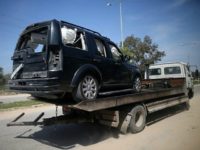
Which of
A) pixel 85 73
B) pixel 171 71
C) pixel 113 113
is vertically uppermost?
pixel 171 71

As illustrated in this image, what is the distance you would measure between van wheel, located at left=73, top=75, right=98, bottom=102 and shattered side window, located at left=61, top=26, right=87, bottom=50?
2.71 feet

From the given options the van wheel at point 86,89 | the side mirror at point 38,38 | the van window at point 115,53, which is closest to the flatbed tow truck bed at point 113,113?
the van wheel at point 86,89

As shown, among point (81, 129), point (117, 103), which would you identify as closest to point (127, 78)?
point (117, 103)

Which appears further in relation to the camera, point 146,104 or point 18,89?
point 146,104

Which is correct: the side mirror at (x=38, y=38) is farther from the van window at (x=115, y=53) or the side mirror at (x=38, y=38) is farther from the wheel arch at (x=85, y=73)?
the van window at (x=115, y=53)

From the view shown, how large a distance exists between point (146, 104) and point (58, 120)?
301 centimetres

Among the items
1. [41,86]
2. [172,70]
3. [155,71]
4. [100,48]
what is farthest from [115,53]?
[155,71]

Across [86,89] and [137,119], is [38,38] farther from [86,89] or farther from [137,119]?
[137,119]

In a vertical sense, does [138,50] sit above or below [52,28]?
above

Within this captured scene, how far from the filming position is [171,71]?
535 inches

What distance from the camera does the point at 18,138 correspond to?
605cm

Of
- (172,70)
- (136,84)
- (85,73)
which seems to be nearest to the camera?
(85,73)

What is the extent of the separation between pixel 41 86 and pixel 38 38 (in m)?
1.20

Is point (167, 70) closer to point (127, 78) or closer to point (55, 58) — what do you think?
point (127, 78)
